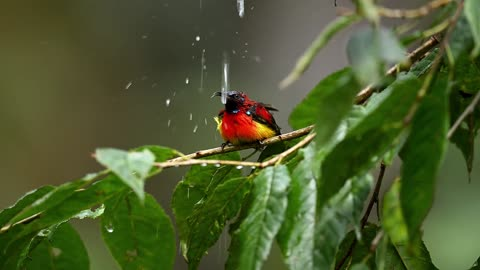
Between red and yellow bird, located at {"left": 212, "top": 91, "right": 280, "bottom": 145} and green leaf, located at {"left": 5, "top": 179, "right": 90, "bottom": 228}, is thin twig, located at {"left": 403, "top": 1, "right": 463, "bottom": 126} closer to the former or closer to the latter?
green leaf, located at {"left": 5, "top": 179, "right": 90, "bottom": 228}

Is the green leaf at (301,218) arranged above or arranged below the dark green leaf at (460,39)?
below

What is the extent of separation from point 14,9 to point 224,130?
4684mm

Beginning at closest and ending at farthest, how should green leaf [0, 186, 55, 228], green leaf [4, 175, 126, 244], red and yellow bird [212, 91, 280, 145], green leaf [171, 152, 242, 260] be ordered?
green leaf [4, 175, 126, 244]
green leaf [0, 186, 55, 228]
green leaf [171, 152, 242, 260]
red and yellow bird [212, 91, 280, 145]

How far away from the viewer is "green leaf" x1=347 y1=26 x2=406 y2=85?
2.76ft

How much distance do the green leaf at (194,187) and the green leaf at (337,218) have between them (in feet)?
1.34

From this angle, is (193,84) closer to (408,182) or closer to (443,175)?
(443,175)

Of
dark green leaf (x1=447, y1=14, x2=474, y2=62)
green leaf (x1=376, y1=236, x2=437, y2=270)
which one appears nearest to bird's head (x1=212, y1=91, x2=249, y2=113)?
green leaf (x1=376, y1=236, x2=437, y2=270)

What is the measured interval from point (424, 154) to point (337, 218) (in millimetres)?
208

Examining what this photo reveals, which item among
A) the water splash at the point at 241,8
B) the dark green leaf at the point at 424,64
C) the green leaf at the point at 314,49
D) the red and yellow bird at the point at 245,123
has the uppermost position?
the water splash at the point at 241,8

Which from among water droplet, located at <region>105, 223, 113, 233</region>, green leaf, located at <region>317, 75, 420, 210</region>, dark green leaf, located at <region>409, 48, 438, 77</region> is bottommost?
water droplet, located at <region>105, 223, 113, 233</region>

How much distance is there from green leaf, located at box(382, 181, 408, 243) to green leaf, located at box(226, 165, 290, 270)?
9.6 inches

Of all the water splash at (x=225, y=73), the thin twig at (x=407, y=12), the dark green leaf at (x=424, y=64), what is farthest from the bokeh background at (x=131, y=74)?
the thin twig at (x=407, y=12)

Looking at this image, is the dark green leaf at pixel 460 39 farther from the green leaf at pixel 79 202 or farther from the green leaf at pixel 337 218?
the green leaf at pixel 79 202

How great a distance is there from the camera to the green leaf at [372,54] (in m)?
0.84
